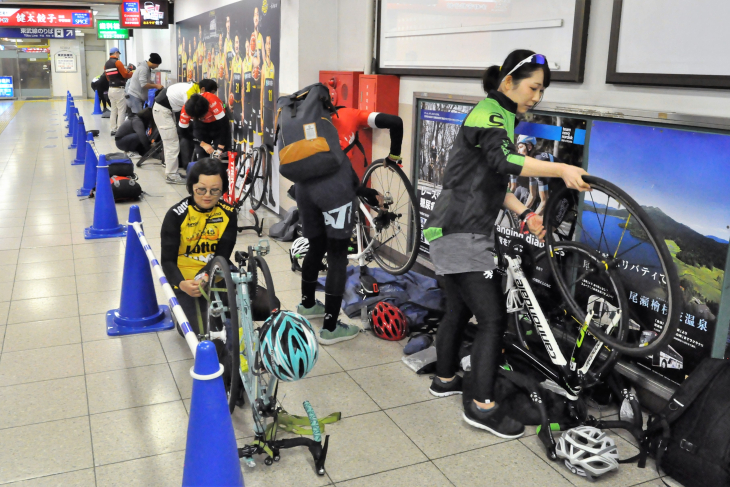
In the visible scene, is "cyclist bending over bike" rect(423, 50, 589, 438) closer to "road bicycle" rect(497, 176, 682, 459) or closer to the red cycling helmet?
"road bicycle" rect(497, 176, 682, 459)

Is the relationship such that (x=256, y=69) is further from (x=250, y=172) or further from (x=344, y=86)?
(x=344, y=86)

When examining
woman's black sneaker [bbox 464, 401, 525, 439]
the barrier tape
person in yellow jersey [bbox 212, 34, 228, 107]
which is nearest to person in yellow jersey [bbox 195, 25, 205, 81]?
person in yellow jersey [bbox 212, 34, 228, 107]

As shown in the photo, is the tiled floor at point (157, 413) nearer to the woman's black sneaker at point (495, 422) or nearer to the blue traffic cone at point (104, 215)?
the woman's black sneaker at point (495, 422)

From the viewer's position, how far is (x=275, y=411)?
2.53 metres

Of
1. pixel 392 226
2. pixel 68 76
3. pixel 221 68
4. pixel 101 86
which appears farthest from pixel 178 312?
pixel 68 76

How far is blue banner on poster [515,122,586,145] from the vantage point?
3.26m

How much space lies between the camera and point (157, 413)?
2.96 meters

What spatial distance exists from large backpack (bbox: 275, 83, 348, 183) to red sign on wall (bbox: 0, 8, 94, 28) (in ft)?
61.4

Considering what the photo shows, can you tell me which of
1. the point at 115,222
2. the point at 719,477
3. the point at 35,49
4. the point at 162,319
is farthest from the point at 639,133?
the point at 35,49

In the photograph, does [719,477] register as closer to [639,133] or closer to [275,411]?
[639,133]

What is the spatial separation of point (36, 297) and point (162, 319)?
108 centimetres

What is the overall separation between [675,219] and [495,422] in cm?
119

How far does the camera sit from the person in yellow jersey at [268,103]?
6781 millimetres

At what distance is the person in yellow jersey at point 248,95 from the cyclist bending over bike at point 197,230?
4.44 meters
